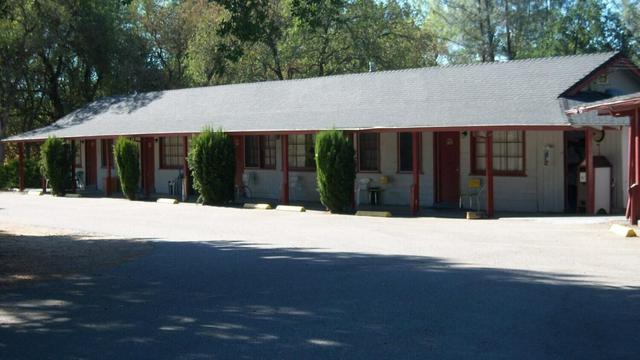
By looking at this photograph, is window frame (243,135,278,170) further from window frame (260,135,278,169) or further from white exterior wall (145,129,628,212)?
white exterior wall (145,129,628,212)

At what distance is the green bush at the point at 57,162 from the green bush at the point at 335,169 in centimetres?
1362

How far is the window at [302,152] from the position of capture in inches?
1036

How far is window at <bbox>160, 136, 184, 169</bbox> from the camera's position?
30812 millimetres

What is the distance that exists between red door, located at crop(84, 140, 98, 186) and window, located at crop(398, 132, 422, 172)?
52.4 feet

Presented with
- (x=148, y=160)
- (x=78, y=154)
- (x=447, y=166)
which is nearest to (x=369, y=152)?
(x=447, y=166)

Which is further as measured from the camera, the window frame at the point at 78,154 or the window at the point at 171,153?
the window frame at the point at 78,154

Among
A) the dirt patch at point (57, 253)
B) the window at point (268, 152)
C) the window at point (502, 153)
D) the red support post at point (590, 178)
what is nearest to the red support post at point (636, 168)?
the red support post at point (590, 178)

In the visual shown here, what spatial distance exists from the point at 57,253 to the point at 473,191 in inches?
482

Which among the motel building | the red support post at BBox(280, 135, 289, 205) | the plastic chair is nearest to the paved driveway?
the motel building

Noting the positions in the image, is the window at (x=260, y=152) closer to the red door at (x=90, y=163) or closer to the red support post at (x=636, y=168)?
the red door at (x=90, y=163)

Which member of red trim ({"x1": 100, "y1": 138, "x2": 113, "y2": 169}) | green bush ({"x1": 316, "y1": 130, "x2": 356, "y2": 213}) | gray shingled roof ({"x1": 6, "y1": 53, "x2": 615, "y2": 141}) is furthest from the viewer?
red trim ({"x1": 100, "y1": 138, "x2": 113, "y2": 169})

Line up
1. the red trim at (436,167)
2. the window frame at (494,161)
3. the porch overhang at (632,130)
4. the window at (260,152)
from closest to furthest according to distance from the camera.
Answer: the porch overhang at (632,130) < the window frame at (494,161) < the red trim at (436,167) < the window at (260,152)

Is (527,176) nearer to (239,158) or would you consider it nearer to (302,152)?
(302,152)

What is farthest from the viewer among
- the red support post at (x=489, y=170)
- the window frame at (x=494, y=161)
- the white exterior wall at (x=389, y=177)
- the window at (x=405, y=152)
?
the window at (x=405, y=152)
